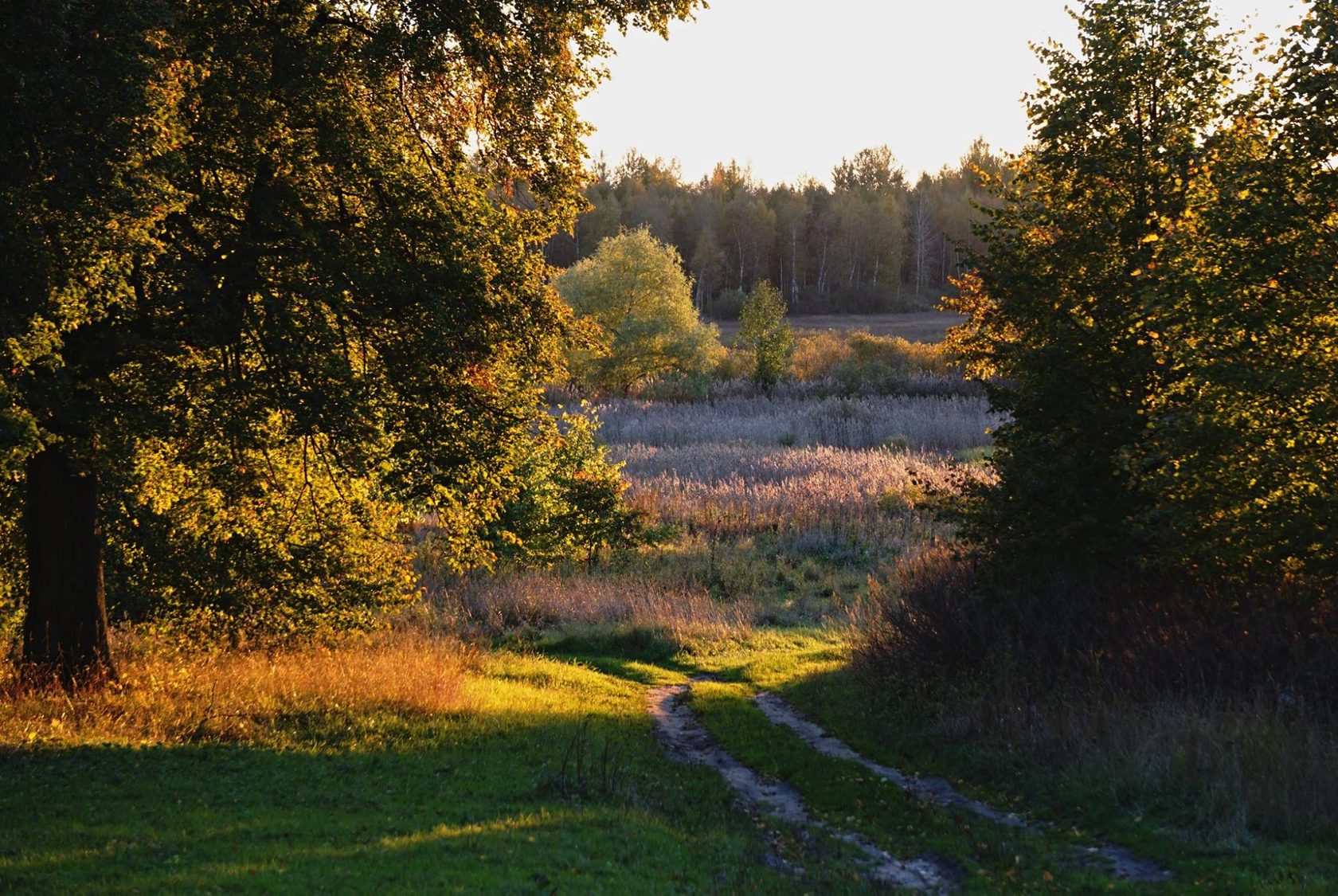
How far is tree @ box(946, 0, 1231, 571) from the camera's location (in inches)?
608

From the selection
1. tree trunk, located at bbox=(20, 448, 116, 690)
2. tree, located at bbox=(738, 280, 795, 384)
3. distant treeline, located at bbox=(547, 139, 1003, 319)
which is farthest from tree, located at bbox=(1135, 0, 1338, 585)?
distant treeline, located at bbox=(547, 139, 1003, 319)

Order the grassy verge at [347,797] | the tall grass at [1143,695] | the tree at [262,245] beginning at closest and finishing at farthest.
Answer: the grassy verge at [347,797] → the tree at [262,245] → the tall grass at [1143,695]

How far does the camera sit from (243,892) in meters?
7.04

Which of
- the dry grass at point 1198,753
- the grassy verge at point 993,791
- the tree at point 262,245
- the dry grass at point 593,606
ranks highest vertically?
the tree at point 262,245

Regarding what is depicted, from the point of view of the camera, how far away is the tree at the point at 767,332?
239 feet

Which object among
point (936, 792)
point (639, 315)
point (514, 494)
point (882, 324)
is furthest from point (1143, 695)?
point (882, 324)

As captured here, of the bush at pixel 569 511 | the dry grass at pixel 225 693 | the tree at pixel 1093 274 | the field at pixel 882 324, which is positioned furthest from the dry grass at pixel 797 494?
the field at pixel 882 324

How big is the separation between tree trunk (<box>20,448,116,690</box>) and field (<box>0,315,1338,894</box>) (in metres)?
0.64

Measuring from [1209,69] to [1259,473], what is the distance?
22.9 ft

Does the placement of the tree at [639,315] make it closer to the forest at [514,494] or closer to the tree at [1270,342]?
the forest at [514,494]

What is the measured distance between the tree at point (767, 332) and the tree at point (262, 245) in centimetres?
5911

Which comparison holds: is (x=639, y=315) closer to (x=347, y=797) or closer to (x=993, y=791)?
→ (x=993, y=791)

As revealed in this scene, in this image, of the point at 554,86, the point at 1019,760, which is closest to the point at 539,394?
the point at 554,86

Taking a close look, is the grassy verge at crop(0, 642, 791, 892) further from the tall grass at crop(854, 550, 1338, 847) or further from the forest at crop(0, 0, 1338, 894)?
the tall grass at crop(854, 550, 1338, 847)
